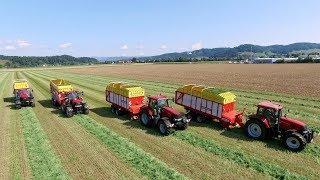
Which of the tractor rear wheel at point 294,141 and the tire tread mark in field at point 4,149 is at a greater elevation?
the tractor rear wheel at point 294,141

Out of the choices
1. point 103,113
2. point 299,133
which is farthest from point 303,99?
point 103,113

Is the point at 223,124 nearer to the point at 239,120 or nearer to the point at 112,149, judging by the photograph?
the point at 239,120

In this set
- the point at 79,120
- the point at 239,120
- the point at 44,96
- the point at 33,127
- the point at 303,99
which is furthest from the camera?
the point at 44,96

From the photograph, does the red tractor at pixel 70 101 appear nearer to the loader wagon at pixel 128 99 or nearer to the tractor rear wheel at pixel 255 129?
the loader wagon at pixel 128 99

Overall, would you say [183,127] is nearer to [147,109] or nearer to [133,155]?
[147,109]

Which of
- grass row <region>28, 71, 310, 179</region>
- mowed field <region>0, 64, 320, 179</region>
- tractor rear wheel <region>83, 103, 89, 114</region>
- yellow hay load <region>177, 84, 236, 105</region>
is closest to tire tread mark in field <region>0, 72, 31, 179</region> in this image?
mowed field <region>0, 64, 320, 179</region>

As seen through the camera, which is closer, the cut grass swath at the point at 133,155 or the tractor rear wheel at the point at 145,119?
the cut grass swath at the point at 133,155

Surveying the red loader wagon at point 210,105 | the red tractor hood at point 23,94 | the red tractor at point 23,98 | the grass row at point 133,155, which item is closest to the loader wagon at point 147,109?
the red loader wagon at point 210,105
